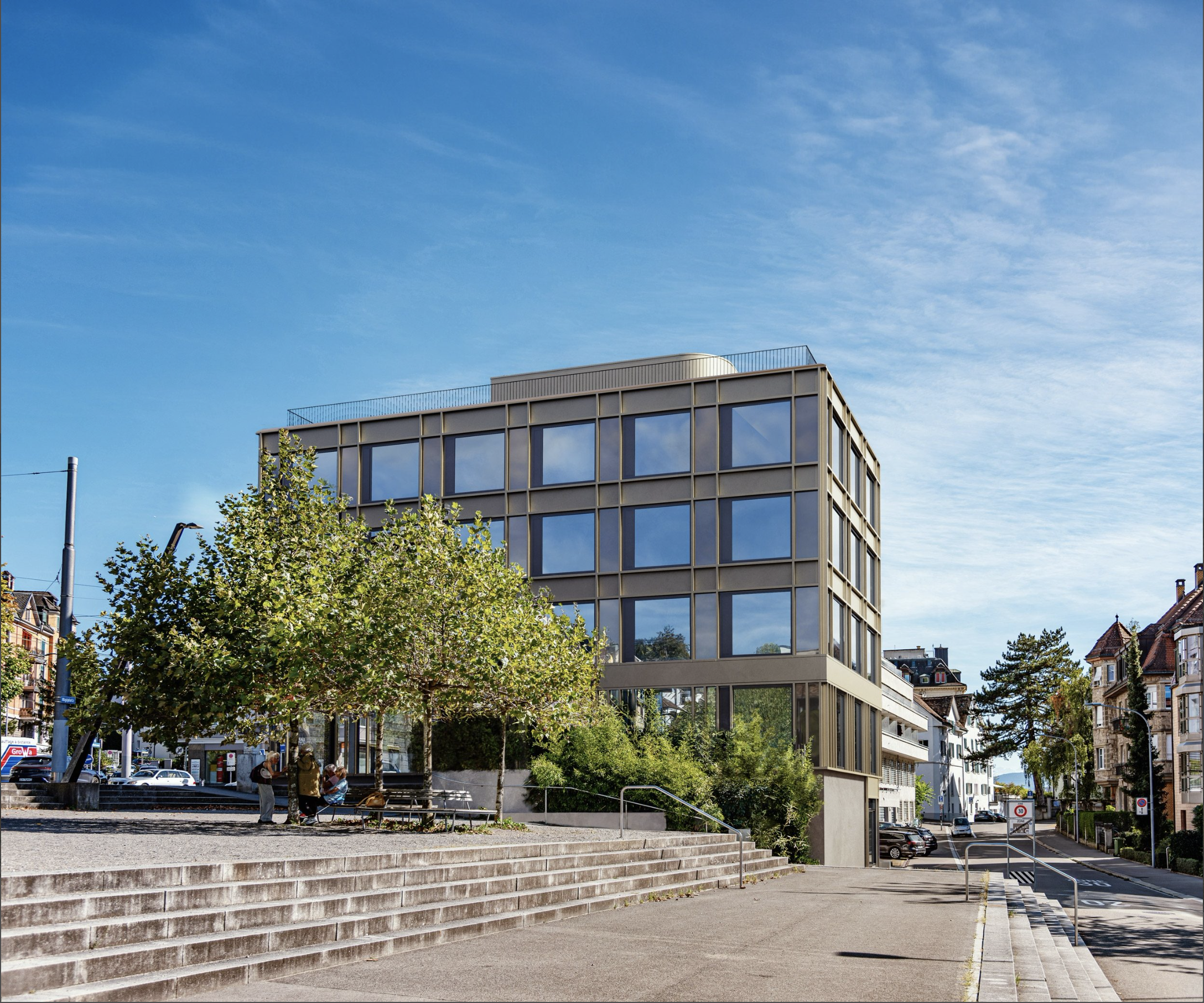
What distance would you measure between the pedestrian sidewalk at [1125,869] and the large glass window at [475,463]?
24599 mm

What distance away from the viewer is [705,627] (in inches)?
1610

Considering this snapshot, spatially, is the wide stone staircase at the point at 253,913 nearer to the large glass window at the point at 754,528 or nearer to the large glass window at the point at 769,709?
the large glass window at the point at 769,709

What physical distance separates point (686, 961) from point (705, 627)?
93.9 feet

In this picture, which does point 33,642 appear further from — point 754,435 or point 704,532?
point 754,435

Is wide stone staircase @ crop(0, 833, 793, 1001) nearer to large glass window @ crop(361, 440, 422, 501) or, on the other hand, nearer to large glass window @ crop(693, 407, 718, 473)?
large glass window @ crop(693, 407, 718, 473)

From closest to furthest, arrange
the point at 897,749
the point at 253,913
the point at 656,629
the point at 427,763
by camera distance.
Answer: the point at 253,913 < the point at 427,763 < the point at 656,629 < the point at 897,749

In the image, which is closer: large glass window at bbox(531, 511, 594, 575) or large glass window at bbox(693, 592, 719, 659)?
large glass window at bbox(693, 592, 719, 659)

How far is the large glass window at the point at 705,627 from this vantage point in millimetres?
40719

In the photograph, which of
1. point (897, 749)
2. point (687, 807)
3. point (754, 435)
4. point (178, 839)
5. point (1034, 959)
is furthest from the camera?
point (897, 749)

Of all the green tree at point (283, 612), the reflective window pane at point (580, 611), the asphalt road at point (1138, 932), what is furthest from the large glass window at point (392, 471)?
the asphalt road at point (1138, 932)

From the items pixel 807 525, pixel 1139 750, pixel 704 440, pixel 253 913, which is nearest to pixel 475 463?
pixel 704 440

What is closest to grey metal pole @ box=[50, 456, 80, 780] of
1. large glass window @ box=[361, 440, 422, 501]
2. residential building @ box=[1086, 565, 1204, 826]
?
large glass window @ box=[361, 440, 422, 501]

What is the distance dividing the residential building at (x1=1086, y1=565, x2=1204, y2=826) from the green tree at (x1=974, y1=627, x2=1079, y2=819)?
15.3 m

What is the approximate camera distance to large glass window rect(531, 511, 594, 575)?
1688 inches
